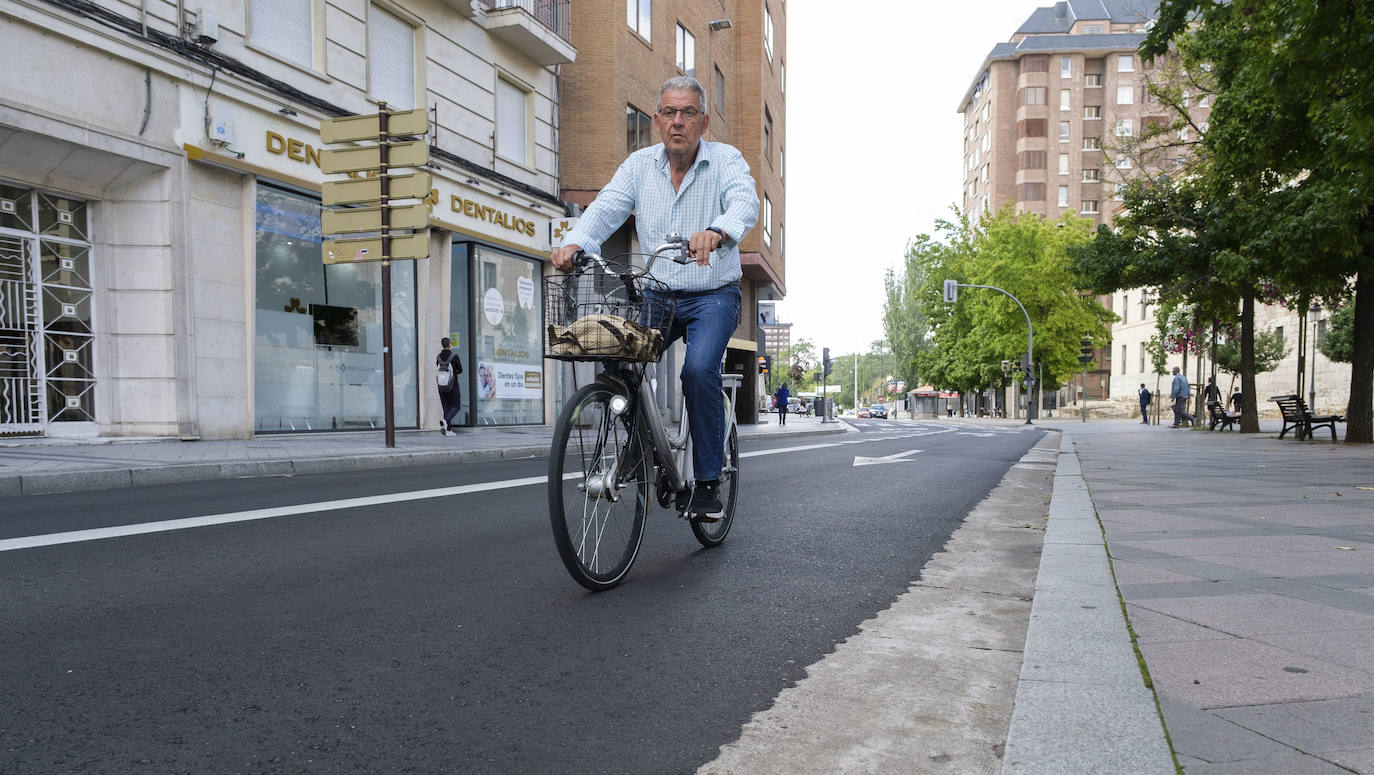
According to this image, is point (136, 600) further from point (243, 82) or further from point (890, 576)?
point (243, 82)

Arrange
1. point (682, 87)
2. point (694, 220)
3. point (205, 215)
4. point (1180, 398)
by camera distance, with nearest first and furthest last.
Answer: point (682, 87) < point (694, 220) < point (205, 215) < point (1180, 398)

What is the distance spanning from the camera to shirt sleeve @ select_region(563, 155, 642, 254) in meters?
3.72

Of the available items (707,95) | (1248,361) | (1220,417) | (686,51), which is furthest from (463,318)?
(1220,417)

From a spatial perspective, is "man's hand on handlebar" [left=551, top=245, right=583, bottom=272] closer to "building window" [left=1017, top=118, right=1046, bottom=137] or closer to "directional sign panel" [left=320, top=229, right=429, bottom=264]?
"directional sign panel" [left=320, top=229, right=429, bottom=264]

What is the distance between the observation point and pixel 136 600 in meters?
3.03

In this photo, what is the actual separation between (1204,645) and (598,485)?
196 cm

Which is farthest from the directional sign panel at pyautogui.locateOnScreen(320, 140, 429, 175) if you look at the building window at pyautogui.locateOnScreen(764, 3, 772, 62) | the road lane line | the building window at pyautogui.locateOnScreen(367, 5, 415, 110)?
the building window at pyautogui.locateOnScreen(764, 3, 772, 62)

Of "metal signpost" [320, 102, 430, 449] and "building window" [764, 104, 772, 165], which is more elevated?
"building window" [764, 104, 772, 165]

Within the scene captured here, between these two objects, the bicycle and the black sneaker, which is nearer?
the bicycle

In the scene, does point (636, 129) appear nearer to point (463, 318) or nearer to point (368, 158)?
point (463, 318)

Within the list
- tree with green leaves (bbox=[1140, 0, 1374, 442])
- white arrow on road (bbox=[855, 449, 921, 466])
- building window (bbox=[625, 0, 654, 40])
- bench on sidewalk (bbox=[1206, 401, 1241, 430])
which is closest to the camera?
tree with green leaves (bbox=[1140, 0, 1374, 442])

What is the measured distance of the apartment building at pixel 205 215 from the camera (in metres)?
10.5

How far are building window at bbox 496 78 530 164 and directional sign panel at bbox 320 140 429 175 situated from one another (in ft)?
22.6

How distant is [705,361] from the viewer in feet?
11.9
